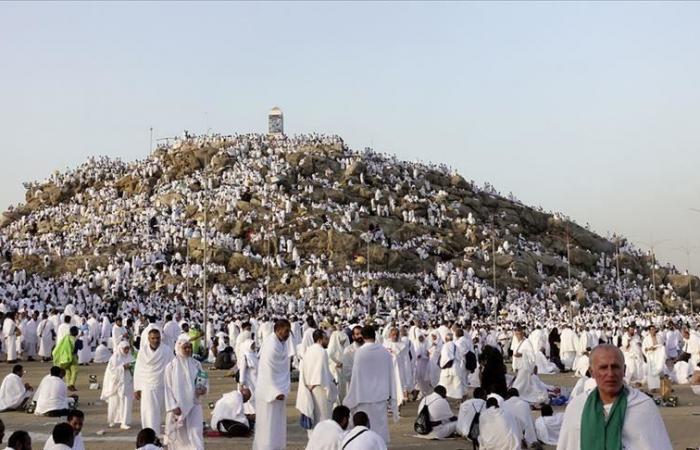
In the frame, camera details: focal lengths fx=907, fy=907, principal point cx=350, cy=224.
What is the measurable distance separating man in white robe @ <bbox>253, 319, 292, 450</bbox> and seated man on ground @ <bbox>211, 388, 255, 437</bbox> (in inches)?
90.9

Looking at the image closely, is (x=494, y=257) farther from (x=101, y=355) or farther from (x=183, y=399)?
(x=183, y=399)

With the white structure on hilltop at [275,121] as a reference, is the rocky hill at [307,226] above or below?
below

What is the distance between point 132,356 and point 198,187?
60.5 meters

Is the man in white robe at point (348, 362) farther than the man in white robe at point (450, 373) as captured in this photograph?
No

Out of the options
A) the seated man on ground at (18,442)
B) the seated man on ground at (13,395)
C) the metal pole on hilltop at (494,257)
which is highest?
the metal pole on hilltop at (494,257)

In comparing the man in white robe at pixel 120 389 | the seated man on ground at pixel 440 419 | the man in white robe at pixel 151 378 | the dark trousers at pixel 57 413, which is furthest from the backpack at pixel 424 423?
the dark trousers at pixel 57 413

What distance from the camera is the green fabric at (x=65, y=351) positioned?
16531mm

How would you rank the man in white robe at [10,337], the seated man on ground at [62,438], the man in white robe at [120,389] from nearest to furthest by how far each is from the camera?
1. the seated man on ground at [62,438]
2. the man in white robe at [120,389]
3. the man in white robe at [10,337]

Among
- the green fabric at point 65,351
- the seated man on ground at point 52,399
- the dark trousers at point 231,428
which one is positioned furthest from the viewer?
the green fabric at point 65,351

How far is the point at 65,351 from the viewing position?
16.6 metres

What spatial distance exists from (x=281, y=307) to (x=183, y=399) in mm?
42181

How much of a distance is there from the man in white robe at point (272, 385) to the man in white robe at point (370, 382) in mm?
1054

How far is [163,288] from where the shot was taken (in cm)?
5362

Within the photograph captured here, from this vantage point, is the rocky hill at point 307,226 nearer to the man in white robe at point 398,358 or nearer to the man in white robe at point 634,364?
the man in white robe at point 634,364
